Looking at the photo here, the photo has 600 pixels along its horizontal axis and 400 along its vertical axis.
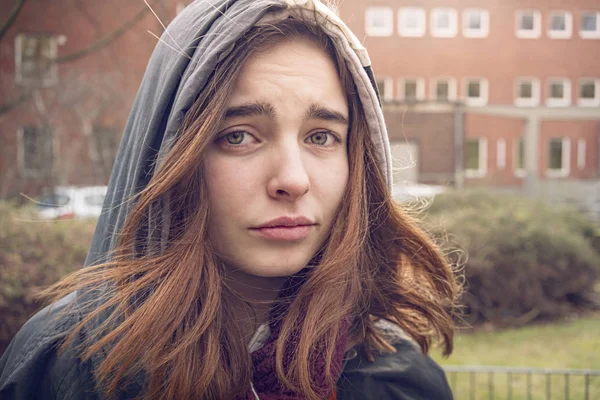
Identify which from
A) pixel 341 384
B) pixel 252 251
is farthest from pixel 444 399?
pixel 252 251

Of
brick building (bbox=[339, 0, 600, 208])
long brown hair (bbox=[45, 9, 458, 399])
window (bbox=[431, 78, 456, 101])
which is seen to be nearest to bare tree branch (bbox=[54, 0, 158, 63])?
long brown hair (bbox=[45, 9, 458, 399])

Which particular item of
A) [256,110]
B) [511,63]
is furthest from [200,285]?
[511,63]

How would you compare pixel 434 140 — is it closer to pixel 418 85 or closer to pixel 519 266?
pixel 418 85

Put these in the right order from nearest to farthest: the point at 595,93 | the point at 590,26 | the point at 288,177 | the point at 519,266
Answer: the point at 288,177
the point at 519,266
the point at 590,26
the point at 595,93

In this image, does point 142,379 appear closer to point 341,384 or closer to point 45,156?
point 341,384

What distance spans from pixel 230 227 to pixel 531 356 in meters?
5.13

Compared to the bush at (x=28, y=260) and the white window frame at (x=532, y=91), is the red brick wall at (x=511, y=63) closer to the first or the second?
the white window frame at (x=532, y=91)

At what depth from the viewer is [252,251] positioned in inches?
58.4

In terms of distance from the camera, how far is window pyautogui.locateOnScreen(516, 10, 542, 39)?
28.2 m

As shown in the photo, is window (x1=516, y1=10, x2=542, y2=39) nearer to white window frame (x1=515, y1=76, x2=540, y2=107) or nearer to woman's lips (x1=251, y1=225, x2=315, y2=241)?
white window frame (x1=515, y1=76, x2=540, y2=107)

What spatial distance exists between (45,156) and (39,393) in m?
11.9

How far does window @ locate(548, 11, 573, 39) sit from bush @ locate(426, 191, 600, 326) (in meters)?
23.3

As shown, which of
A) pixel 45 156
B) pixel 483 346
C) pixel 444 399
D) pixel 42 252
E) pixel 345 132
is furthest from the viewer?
pixel 45 156

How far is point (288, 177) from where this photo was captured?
141cm
